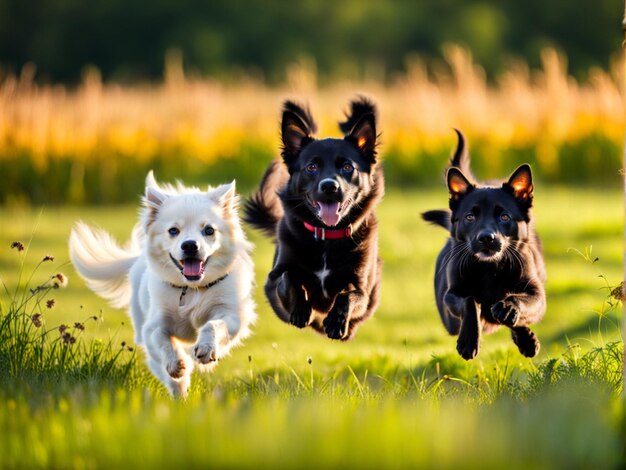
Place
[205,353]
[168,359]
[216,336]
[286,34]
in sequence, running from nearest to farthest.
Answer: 1. [205,353]
2. [216,336]
3. [168,359]
4. [286,34]

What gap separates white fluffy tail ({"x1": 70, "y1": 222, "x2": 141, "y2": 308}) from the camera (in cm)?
600

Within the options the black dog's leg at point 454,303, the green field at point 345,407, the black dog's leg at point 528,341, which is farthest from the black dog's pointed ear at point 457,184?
the black dog's leg at point 528,341

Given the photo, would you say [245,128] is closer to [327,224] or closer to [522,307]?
[327,224]

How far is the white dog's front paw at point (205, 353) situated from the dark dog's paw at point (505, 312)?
1.32 metres

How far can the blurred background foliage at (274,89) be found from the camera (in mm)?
13359

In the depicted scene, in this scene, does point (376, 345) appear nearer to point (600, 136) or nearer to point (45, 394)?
point (45, 394)

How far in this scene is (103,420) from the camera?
3725 mm

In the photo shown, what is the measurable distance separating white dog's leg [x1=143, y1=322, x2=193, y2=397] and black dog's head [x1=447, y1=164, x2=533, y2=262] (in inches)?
58.3

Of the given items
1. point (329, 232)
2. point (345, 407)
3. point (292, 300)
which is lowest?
point (345, 407)

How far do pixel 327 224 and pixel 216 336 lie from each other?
33.4 inches

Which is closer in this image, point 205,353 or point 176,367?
point 205,353

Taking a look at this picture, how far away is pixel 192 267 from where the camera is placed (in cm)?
490

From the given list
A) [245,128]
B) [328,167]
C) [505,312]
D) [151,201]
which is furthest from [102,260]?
[245,128]

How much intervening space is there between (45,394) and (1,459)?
0.78 meters
